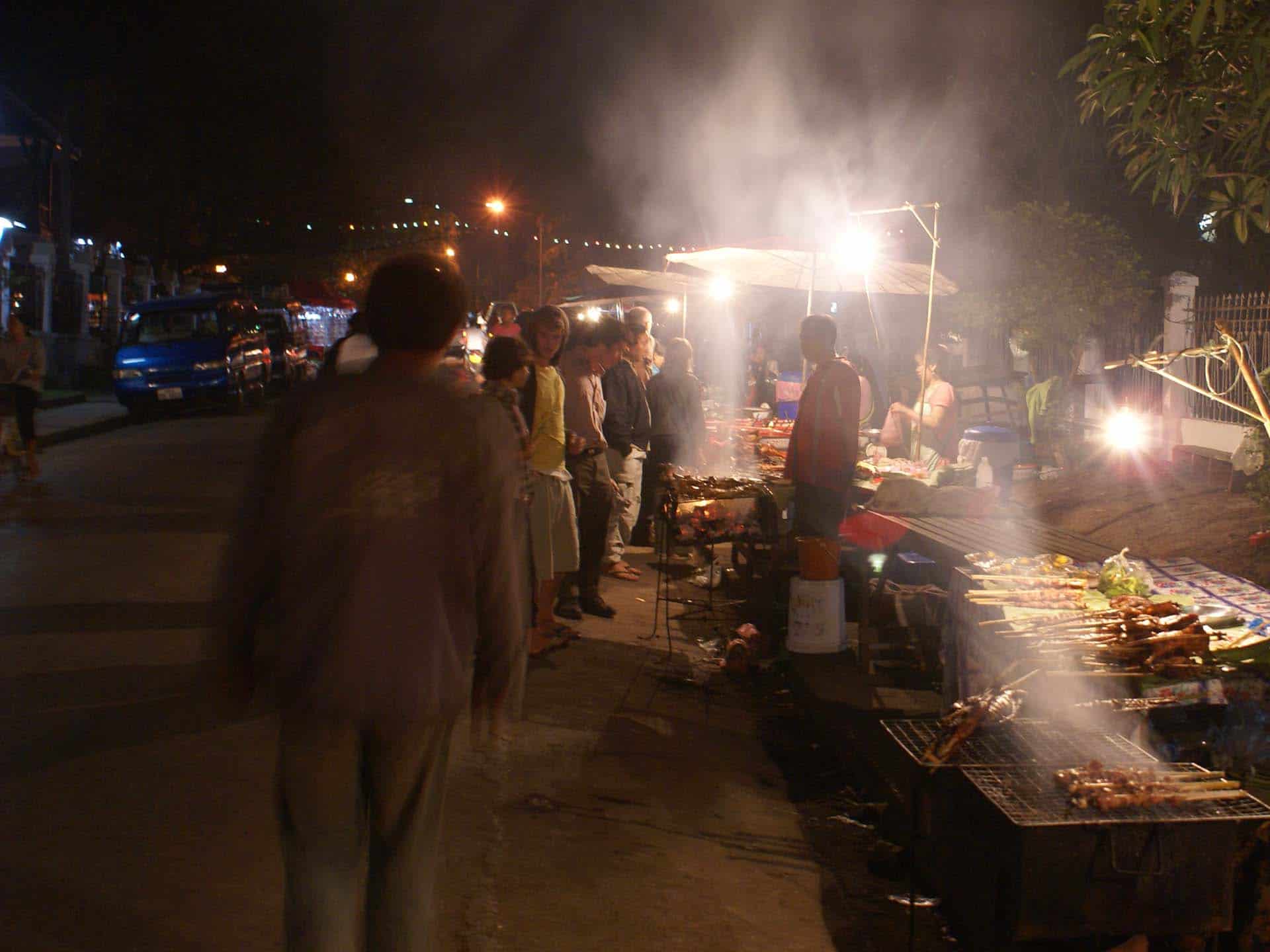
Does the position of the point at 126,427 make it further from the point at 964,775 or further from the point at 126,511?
the point at 964,775

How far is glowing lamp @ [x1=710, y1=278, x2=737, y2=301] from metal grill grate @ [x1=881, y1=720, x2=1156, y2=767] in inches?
523

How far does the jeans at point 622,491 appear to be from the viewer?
34.3ft

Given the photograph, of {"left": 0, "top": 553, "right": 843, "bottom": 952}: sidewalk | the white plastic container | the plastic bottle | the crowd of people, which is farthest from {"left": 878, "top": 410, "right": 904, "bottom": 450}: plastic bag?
the crowd of people

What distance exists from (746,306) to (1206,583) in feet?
67.4

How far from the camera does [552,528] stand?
7391 mm

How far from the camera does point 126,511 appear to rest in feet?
40.8

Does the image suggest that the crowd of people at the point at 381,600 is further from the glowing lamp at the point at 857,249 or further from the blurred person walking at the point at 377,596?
the glowing lamp at the point at 857,249

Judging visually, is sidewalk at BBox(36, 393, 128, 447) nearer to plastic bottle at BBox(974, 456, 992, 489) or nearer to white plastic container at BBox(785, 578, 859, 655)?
plastic bottle at BBox(974, 456, 992, 489)

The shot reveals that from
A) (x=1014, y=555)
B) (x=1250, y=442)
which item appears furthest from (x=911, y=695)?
(x=1250, y=442)

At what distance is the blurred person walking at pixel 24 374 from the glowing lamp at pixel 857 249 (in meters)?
9.97

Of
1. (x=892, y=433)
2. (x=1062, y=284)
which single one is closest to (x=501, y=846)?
(x=892, y=433)

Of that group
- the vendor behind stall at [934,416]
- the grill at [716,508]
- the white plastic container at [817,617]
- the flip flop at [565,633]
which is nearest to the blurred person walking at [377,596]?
the white plastic container at [817,617]

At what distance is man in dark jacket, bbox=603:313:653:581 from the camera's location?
32.1 ft

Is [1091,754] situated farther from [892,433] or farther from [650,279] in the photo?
[650,279]
